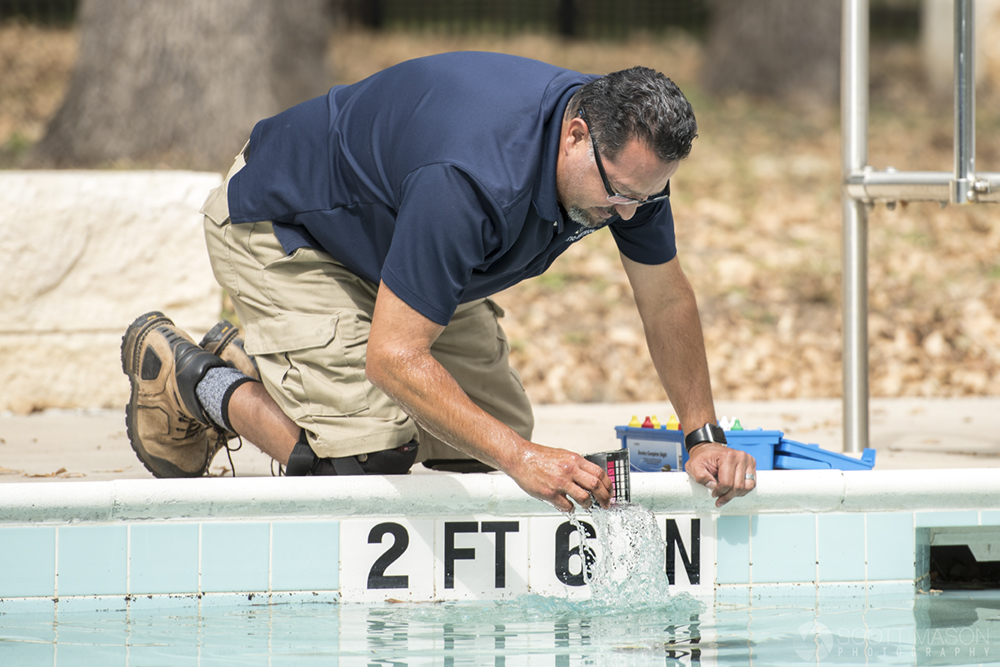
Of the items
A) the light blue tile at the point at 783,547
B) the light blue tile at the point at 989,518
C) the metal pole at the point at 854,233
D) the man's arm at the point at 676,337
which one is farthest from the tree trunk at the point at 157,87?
the light blue tile at the point at 989,518

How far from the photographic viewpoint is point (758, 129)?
8641mm

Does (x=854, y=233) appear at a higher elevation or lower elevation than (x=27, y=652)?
higher

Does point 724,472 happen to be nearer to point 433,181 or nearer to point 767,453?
point 767,453

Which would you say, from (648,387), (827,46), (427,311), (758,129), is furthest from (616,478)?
(827,46)

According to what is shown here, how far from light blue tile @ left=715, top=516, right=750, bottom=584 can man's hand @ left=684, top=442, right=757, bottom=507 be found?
0.08 metres

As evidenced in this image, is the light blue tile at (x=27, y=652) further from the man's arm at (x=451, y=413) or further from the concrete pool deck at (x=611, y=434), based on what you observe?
the man's arm at (x=451, y=413)

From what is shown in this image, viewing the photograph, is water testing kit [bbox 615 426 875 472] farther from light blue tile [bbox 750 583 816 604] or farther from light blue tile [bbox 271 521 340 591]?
light blue tile [bbox 271 521 340 591]

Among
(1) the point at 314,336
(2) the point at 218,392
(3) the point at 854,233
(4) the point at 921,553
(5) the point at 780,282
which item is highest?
(5) the point at 780,282

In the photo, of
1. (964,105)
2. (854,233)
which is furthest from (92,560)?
(964,105)

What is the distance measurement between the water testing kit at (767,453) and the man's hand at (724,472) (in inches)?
8.4

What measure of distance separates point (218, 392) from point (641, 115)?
1.28 m

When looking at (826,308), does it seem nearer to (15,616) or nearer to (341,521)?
(341,521)

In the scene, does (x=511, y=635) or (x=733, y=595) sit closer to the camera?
(x=511, y=635)

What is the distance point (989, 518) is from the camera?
241 cm
